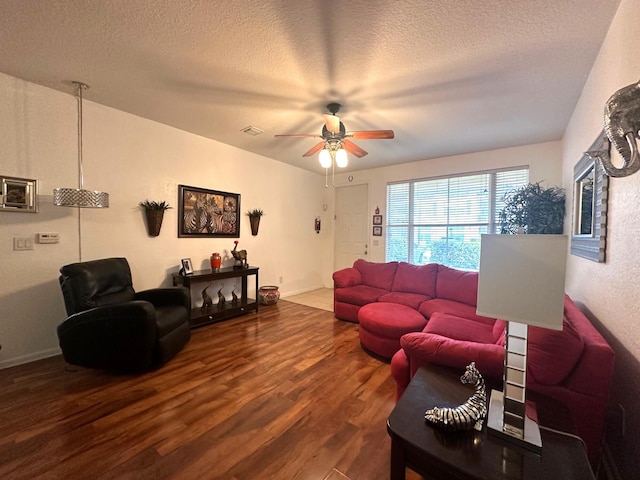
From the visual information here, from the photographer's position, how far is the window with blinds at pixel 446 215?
13.6ft

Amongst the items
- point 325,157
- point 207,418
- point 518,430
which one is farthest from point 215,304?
point 518,430

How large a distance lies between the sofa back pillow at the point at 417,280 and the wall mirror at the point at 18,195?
4.24m

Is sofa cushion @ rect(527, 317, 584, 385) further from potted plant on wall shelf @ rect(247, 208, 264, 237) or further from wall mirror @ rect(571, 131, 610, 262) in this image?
potted plant on wall shelf @ rect(247, 208, 264, 237)

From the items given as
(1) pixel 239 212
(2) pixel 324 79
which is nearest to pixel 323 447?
(2) pixel 324 79

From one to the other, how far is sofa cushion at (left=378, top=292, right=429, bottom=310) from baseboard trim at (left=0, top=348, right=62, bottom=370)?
3651 mm

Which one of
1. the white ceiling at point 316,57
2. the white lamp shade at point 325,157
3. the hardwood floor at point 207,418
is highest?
the white ceiling at point 316,57

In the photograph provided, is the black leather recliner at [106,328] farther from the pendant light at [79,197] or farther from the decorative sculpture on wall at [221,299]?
the decorative sculpture on wall at [221,299]

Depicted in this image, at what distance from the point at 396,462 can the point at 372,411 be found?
934 millimetres

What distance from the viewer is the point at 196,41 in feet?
6.12

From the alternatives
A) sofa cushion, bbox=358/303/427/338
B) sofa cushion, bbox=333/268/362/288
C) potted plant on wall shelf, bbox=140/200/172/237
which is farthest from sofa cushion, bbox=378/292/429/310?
potted plant on wall shelf, bbox=140/200/172/237

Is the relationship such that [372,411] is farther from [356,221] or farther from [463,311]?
[356,221]

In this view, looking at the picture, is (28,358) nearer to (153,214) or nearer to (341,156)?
(153,214)

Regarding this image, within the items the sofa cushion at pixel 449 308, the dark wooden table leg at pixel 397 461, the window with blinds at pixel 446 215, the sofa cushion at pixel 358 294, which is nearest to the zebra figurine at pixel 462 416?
the dark wooden table leg at pixel 397 461

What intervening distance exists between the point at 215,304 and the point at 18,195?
238 cm
